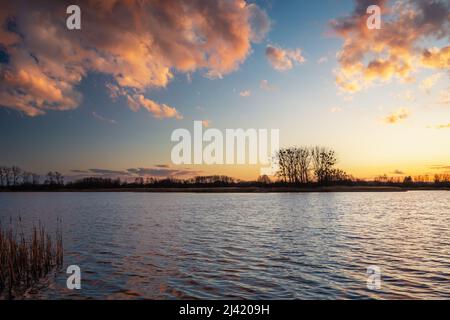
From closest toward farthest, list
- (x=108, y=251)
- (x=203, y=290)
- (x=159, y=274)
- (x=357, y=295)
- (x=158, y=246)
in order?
(x=357, y=295)
(x=203, y=290)
(x=159, y=274)
(x=108, y=251)
(x=158, y=246)

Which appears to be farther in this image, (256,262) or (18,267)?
(256,262)

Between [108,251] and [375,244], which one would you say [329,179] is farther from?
[108,251]

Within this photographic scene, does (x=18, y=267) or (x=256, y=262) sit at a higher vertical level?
(x=18, y=267)

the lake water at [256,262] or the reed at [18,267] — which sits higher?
the reed at [18,267]

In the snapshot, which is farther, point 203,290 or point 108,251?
point 108,251

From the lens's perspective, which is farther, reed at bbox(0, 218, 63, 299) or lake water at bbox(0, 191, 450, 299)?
reed at bbox(0, 218, 63, 299)

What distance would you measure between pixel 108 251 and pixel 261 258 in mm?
8342

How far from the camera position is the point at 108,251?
17266 millimetres

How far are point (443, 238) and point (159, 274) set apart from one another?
720 inches

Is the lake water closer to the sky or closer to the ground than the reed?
closer to the ground

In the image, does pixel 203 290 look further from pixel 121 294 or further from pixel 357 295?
pixel 357 295

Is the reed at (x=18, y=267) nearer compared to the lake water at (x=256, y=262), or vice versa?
the lake water at (x=256, y=262)
